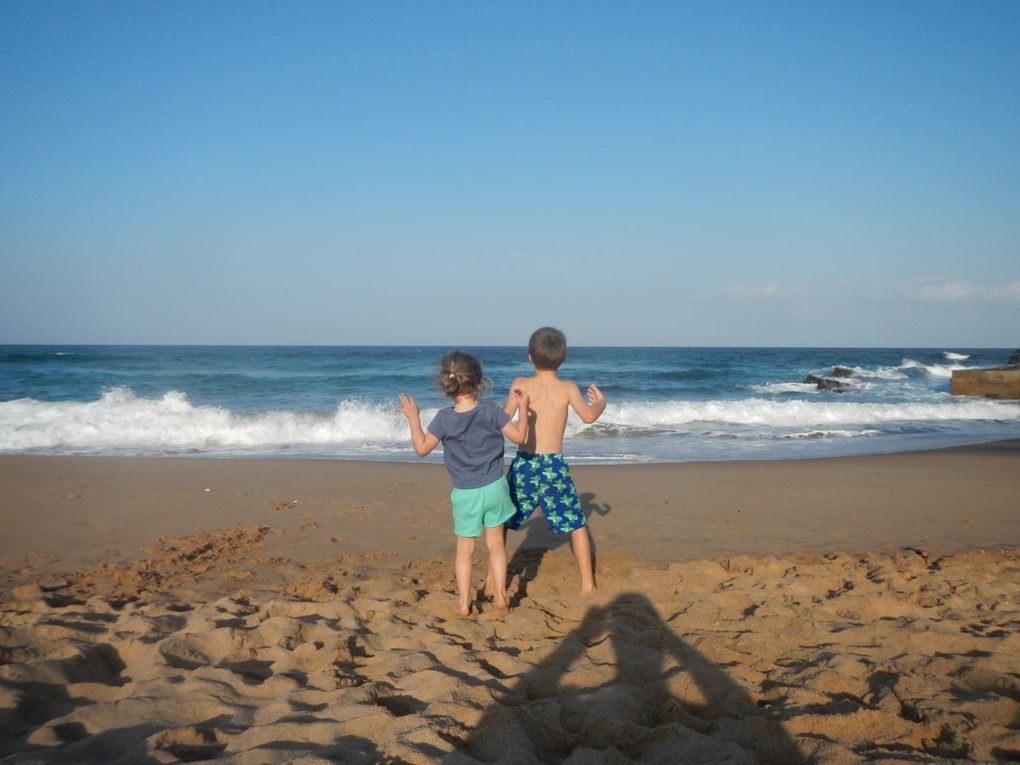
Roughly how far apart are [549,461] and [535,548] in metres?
1.61

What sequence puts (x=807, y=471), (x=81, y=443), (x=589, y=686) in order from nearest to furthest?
1. (x=589, y=686)
2. (x=807, y=471)
3. (x=81, y=443)

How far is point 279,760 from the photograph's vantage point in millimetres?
2230

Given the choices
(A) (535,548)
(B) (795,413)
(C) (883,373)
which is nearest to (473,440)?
(A) (535,548)

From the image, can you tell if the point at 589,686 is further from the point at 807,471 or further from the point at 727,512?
the point at 807,471

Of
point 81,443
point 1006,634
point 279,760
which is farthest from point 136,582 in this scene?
point 81,443

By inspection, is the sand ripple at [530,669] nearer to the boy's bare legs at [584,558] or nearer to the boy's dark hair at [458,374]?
the boy's bare legs at [584,558]

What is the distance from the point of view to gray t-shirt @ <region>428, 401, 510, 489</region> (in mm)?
4012

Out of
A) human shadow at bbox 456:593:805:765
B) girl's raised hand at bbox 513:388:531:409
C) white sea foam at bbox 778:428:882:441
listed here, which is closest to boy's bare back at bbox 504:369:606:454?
girl's raised hand at bbox 513:388:531:409

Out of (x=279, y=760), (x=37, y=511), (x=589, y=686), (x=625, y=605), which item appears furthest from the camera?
(x=37, y=511)

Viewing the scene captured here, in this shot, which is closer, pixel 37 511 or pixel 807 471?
pixel 37 511

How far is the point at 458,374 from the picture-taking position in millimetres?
3961

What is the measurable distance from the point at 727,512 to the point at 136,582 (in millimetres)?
5082

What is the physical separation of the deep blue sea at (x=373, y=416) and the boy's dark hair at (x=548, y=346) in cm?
68

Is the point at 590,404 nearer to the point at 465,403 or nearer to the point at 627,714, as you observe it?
the point at 465,403
